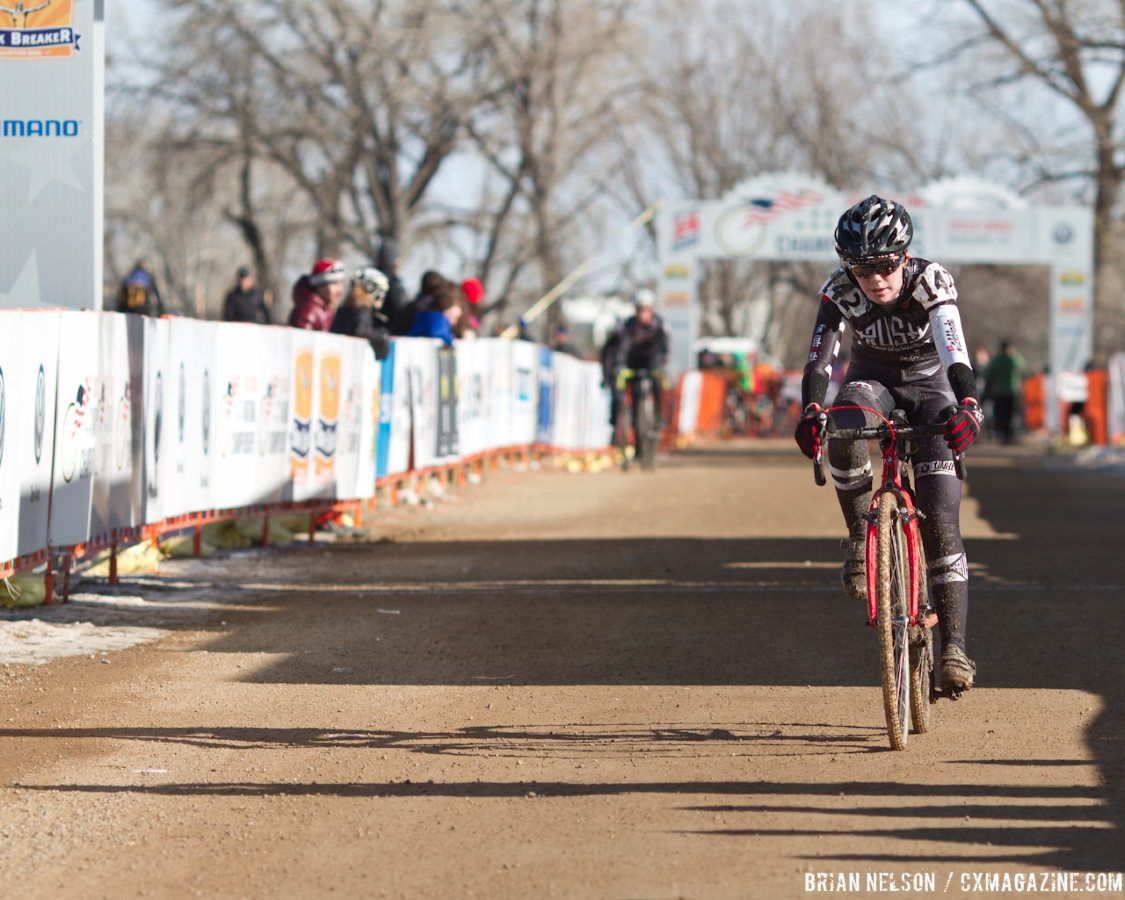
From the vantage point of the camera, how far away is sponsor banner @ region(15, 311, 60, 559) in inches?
270

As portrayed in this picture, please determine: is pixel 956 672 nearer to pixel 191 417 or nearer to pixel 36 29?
pixel 191 417

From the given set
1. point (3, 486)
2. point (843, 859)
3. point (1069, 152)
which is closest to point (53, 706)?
point (3, 486)

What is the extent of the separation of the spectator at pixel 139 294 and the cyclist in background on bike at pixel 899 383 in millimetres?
11035

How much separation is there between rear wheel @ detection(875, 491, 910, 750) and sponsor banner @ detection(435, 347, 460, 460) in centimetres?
997

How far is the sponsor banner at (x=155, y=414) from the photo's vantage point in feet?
28.7

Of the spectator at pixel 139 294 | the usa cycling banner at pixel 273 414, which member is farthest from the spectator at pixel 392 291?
the usa cycling banner at pixel 273 414

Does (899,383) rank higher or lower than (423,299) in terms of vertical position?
lower

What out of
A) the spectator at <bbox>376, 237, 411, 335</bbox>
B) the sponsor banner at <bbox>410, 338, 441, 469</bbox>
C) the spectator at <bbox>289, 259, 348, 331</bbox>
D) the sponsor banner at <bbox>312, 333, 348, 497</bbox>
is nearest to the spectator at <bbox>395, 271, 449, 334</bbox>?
the spectator at <bbox>376, 237, 411, 335</bbox>

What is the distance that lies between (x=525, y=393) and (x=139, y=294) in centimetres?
601

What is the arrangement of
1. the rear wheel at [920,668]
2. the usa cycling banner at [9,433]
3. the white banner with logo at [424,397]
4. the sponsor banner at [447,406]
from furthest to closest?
the sponsor banner at [447,406] → the white banner with logo at [424,397] → the usa cycling banner at [9,433] → the rear wheel at [920,668]

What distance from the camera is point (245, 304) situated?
18.0 metres

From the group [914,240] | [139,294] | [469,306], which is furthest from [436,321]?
[914,240]

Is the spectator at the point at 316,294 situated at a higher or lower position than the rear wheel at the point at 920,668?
higher

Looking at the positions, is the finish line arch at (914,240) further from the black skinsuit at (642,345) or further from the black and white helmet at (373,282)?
the black and white helmet at (373,282)
